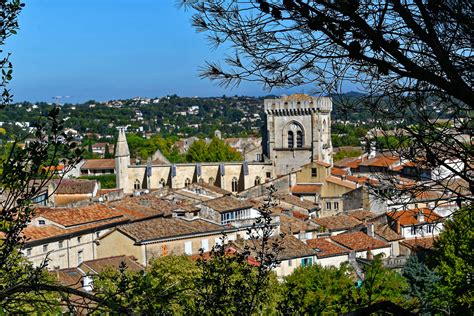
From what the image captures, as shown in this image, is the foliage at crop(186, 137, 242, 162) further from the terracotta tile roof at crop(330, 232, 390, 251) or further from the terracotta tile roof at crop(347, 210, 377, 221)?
the terracotta tile roof at crop(330, 232, 390, 251)

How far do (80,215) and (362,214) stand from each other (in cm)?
1507

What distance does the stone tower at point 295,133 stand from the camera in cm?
5603

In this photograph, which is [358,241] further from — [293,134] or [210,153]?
[210,153]

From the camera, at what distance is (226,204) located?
3766 centimetres

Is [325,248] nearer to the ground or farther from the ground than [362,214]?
nearer to the ground

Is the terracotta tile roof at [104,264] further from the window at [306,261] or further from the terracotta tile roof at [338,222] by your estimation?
the terracotta tile roof at [338,222]

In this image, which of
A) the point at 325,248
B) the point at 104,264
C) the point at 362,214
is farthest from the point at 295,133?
the point at 104,264

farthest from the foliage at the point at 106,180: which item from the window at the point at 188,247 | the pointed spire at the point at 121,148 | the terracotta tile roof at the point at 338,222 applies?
the window at the point at 188,247

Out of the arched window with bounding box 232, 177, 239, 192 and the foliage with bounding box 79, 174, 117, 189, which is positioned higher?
the arched window with bounding box 232, 177, 239, 192

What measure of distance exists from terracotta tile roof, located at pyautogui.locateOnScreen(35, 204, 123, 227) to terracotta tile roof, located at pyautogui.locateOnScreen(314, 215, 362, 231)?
9605 millimetres

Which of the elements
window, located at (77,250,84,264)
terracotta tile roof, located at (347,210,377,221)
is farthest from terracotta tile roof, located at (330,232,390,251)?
window, located at (77,250,84,264)

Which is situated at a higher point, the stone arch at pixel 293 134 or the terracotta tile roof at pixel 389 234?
the stone arch at pixel 293 134

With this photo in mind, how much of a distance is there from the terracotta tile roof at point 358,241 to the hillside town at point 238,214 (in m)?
0.06

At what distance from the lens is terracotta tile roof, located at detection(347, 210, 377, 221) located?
134 feet
